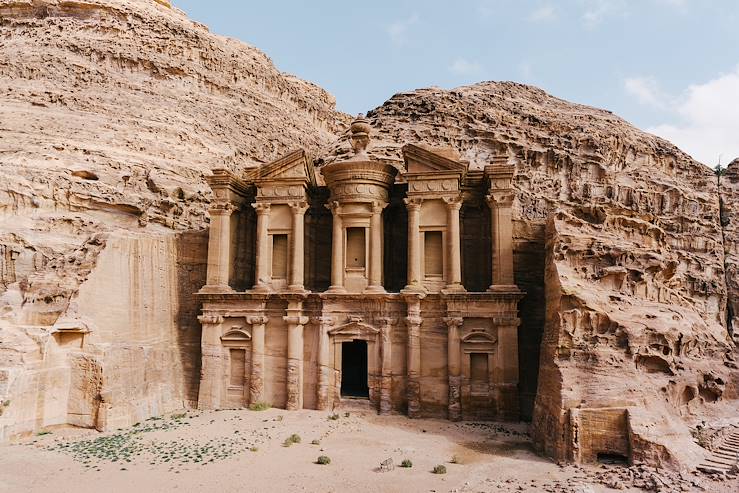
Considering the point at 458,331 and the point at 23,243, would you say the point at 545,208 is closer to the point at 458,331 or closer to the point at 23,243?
the point at 458,331

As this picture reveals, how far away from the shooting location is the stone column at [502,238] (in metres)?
20.6

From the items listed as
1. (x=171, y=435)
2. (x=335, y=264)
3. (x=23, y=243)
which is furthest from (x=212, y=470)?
(x=23, y=243)

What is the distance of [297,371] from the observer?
69.4 ft

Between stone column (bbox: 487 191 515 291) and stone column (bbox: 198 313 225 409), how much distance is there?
1225 cm

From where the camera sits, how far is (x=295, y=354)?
2128 centimetres

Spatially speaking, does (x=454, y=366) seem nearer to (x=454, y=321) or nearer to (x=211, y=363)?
(x=454, y=321)

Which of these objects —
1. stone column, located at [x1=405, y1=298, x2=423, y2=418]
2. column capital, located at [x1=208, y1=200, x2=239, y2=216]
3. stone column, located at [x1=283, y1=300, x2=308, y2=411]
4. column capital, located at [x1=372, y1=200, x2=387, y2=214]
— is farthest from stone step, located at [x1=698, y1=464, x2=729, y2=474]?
column capital, located at [x1=208, y1=200, x2=239, y2=216]

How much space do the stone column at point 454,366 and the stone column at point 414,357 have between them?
1.23 metres

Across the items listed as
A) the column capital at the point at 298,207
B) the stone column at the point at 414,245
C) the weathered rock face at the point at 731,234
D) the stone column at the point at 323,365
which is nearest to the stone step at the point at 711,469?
the stone column at the point at 414,245

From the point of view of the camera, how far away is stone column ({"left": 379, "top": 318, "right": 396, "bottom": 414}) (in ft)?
66.9

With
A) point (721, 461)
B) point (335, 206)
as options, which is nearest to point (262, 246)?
point (335, 206)

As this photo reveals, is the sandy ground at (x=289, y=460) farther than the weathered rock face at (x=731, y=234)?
No

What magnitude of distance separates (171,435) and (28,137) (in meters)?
19.0

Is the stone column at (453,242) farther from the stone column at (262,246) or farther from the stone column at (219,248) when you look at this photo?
the stone column at (219,248)
